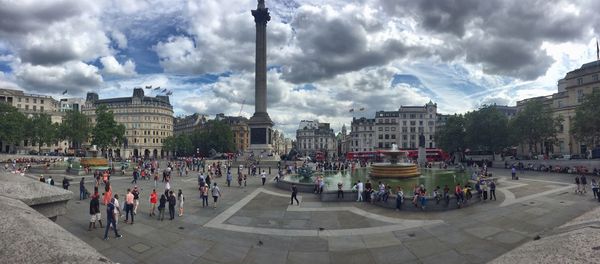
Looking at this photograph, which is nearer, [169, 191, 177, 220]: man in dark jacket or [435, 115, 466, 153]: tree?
[169, 191, 177, 220]: man in dark jacket

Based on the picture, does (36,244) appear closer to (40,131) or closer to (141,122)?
(40,131)

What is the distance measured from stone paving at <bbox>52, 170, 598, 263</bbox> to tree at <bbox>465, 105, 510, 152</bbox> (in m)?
44.3

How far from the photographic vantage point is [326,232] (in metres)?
17.0

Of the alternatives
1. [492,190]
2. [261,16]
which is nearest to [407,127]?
[261,16]

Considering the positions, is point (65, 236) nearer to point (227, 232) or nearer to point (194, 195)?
point (227, 232)

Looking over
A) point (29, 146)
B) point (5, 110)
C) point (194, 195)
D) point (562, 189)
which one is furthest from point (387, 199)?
point (29, 146)

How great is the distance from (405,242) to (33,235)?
13.6 meters

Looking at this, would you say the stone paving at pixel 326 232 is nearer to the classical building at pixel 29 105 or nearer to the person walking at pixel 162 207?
the person walking at pixel 162 207

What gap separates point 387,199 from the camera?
72.7 ft

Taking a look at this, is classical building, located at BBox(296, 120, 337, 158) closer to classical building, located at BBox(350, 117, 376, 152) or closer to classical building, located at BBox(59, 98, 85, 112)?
classical building, located at BBox(350, 117, 376, 152)

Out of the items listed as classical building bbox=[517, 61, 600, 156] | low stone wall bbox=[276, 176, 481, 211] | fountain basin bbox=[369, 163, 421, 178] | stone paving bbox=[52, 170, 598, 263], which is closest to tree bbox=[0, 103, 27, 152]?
stone paving bbox=[52, 170, 598, 263]

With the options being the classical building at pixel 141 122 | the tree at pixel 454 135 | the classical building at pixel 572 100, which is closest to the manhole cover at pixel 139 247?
the tree at pixel 454 135

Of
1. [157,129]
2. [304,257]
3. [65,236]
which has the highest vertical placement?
[157,129]

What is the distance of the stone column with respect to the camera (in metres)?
74.2
